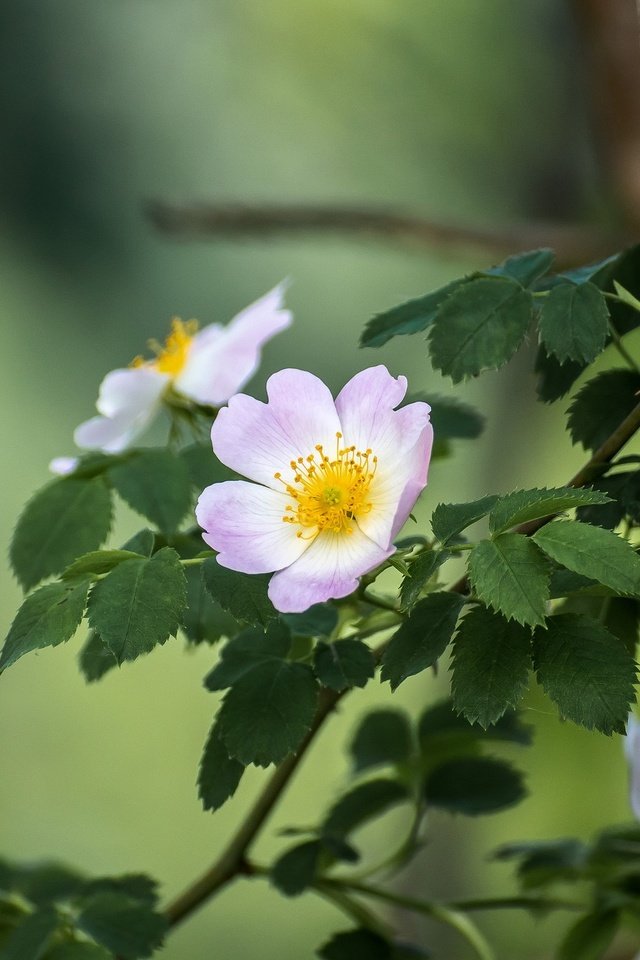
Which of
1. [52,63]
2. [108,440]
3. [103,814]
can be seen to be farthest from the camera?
[52,63]

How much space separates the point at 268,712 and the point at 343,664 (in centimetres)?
3

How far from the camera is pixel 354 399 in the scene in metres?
0.34

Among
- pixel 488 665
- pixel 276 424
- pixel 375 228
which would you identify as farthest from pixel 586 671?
pixel 375 228

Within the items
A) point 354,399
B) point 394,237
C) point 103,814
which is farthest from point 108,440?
point 103,814

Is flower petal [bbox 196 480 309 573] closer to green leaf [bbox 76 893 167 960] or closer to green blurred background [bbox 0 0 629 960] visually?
green leaf [bbox 76 893 167 960]

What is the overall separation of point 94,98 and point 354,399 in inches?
81.0

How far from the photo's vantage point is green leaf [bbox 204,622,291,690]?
0.35 meters

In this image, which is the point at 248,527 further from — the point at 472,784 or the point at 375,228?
the point at 375,228

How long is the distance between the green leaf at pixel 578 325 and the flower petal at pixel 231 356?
14 centimetres

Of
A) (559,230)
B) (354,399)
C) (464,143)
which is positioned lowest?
(354,399)

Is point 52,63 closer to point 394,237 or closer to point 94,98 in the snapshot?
point 94,98

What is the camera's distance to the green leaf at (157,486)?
41 centimetres

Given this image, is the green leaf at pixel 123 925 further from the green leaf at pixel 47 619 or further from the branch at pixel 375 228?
the branch at pixel 375 228

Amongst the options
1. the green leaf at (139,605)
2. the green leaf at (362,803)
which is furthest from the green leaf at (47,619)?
the green leaf at (362,803)
